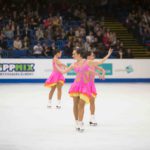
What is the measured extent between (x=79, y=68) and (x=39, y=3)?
16.6 meters

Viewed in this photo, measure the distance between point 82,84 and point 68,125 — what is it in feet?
3.44

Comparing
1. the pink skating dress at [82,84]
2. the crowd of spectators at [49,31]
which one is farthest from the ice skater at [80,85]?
the crowd of spectators at [49,31]

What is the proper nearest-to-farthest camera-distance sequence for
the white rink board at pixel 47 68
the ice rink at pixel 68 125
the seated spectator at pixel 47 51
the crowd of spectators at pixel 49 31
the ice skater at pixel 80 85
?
1. the ice rink at pixel 68 125
2. the ice skater at pixel 80 85
3. the white rink board at pixel 47 68
4. the seated spectator at pixel 47 51
5. the crowd of spectators at pixel 49 31

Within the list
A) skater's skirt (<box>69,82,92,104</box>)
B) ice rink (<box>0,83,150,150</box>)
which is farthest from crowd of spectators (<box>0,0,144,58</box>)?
skater's skirt (<box>69,82,92,104</box>)

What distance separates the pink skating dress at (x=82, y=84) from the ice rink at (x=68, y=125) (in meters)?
0.63

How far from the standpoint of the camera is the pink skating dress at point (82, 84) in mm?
6887

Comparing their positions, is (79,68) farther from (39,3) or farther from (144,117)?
(39,3)

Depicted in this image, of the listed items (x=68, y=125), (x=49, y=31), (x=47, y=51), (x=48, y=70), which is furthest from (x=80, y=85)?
(x=49, y=31)

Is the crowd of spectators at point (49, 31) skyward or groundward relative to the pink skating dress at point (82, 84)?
skyward

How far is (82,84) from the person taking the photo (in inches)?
277

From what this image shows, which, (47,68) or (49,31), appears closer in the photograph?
(47,68)

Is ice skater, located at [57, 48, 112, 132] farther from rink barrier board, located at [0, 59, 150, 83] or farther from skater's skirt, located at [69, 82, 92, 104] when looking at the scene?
rink barrier board, located at [0, 59, 150, 83]

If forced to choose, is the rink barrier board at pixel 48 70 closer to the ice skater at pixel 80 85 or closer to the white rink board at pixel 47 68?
the white rink board at pixel 47 68

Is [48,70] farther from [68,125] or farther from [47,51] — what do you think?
[68,125]
